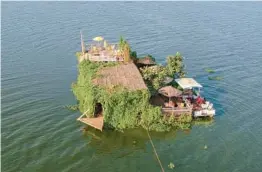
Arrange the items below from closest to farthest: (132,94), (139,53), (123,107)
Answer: (132,94) < (123,107) < (139,53)

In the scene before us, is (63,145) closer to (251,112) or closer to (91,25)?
(251,112)

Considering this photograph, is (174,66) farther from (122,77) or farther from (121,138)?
(121,138)

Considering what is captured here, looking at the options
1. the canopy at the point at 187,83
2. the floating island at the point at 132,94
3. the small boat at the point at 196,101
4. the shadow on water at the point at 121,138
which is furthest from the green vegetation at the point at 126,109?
the canopy at the point at 187,83

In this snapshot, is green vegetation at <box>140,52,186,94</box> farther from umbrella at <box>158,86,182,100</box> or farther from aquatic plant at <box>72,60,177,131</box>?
aquatic plant at <box>72,60,177,131</box>

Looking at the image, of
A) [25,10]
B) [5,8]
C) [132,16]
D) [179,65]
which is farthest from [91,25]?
[179,65]

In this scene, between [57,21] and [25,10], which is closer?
[57,21]

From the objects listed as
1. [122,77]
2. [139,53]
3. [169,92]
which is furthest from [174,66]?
[139,53]
